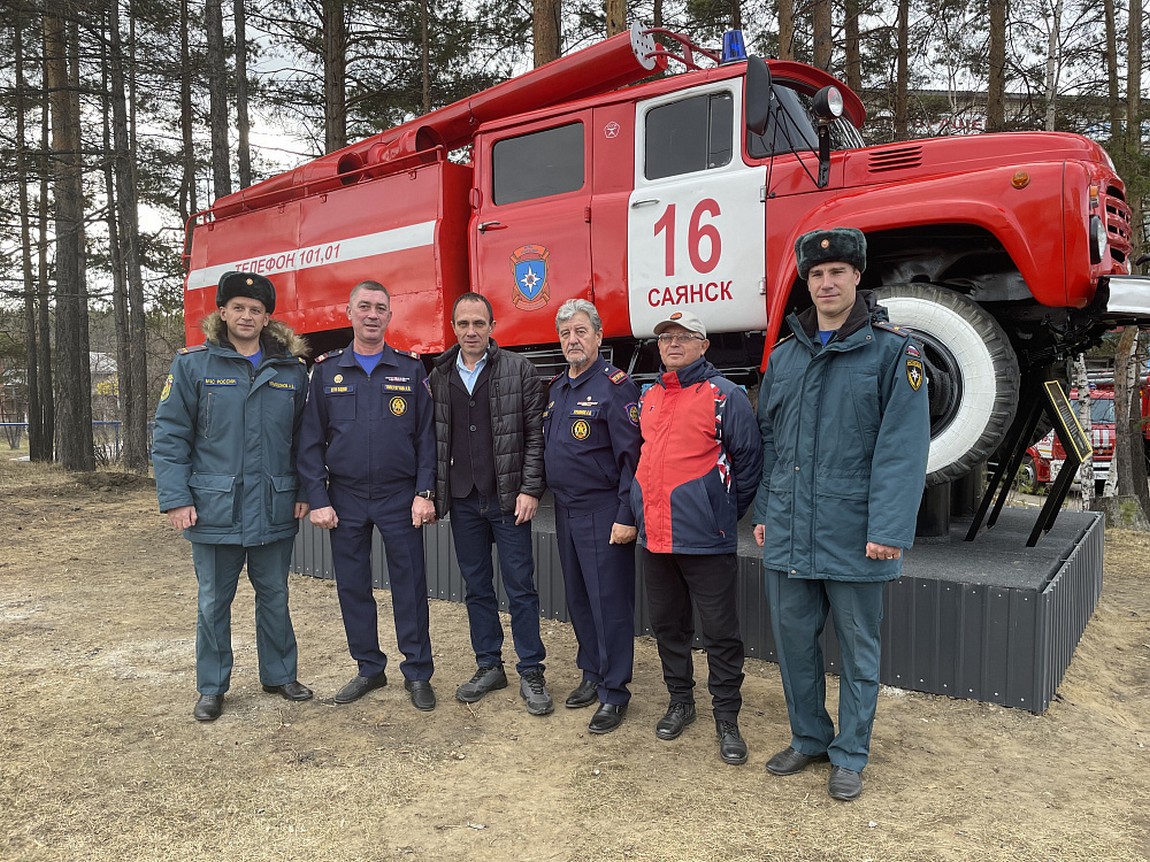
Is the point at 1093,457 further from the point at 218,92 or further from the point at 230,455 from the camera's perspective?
the point at 218,92

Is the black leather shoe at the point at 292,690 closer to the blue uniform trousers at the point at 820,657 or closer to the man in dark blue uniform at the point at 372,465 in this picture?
the man in dark blue uniform at the point at 372,465

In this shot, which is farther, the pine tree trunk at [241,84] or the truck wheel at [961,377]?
the pine tree trunk at [241,84]

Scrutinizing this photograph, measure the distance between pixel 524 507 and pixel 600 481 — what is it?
0.36m

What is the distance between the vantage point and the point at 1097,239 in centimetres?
370

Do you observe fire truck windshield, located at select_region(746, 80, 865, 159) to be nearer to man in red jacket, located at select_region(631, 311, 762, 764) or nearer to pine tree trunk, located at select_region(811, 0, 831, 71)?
man in red jacket, located at select_region(631, 311, 762, 764)

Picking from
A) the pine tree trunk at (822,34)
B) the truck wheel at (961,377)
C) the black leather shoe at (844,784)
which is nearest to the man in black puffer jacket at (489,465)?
the black leather shoe at (844,784)

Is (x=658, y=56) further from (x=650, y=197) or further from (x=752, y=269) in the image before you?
(x=752, y=269)

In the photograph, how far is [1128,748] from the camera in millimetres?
3248

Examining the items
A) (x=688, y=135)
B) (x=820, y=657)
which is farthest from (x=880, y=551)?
(x=688, y=135)

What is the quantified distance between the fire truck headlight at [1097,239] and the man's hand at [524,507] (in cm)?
271

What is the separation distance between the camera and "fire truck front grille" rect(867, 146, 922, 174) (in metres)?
4.18

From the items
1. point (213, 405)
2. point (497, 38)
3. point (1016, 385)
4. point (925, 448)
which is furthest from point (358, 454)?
point (497, 38)

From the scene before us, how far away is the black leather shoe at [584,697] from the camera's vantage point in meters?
3.56

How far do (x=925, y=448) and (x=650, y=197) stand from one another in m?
2.75
